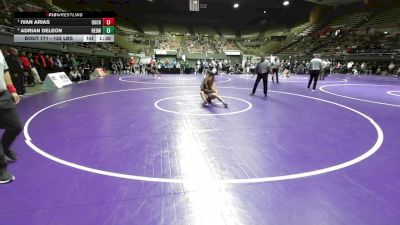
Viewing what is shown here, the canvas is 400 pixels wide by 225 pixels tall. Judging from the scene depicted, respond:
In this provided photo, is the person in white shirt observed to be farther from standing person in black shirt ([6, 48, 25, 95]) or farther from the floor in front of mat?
the floor in front of mat

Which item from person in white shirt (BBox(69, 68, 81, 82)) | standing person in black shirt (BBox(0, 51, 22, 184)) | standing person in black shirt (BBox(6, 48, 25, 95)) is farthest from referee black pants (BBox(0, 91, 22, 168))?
person in white shirt (BBox(69, 68, 81, 82))

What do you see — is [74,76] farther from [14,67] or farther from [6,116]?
[6,116]

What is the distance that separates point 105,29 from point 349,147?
11.0 m

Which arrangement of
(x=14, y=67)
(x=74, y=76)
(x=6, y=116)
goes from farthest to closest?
(x=74, y=76)
(x=14, y=67)
(x=6, y=116)

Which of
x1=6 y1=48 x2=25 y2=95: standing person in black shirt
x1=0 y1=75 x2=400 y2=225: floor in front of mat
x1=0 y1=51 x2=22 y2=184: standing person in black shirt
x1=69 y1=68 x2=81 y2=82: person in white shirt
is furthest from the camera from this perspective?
x1=69 y1=68 x2=81 y2=82: person in white shirt

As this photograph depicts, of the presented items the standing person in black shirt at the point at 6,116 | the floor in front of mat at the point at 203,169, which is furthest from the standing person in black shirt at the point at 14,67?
the standing person in black shirt at the point at 6,116

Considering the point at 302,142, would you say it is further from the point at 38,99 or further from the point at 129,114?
the point at 38,99

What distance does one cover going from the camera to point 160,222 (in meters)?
2.97
